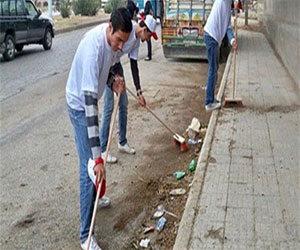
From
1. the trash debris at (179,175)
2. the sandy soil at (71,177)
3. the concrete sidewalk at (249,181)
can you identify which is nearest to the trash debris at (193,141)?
the sandy soil at (71,177)

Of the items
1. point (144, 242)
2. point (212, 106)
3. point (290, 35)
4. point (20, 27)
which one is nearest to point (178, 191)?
point (144, 242)

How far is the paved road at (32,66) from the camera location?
1022 centimetres

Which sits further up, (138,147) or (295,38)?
(295,38)

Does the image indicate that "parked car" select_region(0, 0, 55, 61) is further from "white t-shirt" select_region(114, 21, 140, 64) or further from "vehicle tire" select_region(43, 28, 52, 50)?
"white t-shirt" select_region(114, 21, 140, 64)

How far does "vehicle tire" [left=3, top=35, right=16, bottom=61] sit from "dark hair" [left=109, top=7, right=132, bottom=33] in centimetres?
1079

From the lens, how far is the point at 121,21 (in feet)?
10.7

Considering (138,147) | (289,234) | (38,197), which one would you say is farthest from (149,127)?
(289,234)

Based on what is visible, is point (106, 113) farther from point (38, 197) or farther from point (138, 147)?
point (38, 197)

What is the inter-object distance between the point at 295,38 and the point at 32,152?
5782mm

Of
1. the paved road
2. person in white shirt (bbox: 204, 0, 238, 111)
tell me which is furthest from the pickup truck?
person in white shirt (bbox: 204, 0, 238, 111)

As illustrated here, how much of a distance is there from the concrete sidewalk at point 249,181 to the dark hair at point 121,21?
5.52 ft

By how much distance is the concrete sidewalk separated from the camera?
371 centimetres

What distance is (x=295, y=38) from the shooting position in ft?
30.4

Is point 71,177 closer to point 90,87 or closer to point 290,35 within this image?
point 90,87
